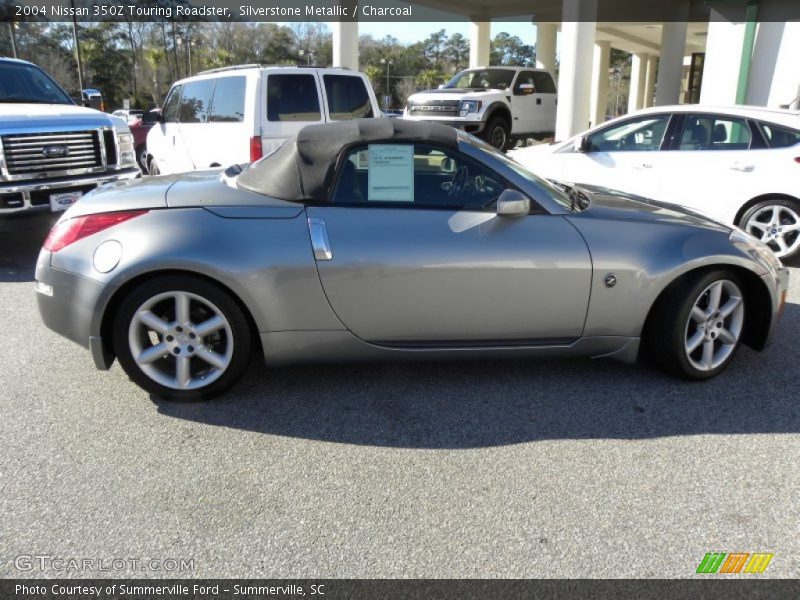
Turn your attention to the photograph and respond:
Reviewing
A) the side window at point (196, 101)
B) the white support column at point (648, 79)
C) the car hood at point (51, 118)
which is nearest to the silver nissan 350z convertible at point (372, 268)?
the car hood at point (51, 118)

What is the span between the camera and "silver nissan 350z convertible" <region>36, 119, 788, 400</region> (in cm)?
342

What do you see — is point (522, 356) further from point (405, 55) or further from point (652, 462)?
point (405, 55)

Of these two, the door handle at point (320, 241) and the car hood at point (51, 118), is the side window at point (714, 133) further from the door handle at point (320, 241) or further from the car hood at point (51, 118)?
the car hood at point (51, 118)

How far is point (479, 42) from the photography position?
87.4 ft

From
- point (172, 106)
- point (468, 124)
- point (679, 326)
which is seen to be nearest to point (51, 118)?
point (172, 106)

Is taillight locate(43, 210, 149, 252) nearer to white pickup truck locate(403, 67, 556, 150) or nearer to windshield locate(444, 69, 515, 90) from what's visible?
white pickup truck locate(403, 67, 556, 150)

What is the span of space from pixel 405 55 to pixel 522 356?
66.0 m

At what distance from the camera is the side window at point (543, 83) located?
17306 millimetres

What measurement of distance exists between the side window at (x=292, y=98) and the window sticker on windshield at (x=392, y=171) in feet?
14.1

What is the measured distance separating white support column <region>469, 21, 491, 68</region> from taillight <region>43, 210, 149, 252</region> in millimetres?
24924

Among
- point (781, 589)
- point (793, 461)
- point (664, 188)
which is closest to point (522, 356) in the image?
point (793, 461)

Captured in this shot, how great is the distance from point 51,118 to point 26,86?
4.44ft

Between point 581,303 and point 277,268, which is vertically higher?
point 277,268

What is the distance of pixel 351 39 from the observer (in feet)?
60.8
